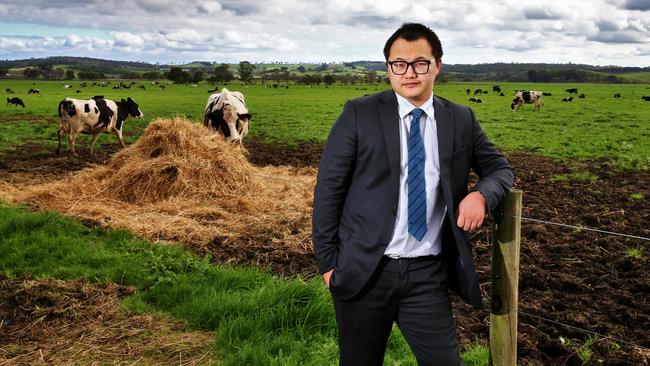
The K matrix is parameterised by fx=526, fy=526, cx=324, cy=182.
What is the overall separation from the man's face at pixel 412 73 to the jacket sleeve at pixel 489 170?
0.37 meters

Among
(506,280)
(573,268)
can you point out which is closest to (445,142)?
(506,280)

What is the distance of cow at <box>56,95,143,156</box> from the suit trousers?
14.9 m

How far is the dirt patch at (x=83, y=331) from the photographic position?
427 centimetres

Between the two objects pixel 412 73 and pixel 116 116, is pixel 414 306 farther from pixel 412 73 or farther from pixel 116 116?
pixel 116 116

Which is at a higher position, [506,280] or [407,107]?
[407,107]

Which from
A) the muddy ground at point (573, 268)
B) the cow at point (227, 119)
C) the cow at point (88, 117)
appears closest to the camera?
the muddy ground at point (573, 268)

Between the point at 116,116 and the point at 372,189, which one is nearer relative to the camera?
the point at 372,189

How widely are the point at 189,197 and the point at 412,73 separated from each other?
300 inches

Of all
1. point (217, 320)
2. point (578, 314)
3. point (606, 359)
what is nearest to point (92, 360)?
point (217, 320)

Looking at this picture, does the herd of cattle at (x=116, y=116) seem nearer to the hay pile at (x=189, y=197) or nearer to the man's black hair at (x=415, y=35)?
the hay pile at (x=189, y=197)

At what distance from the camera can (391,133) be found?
2.63 meters

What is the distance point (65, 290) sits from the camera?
5.46 meters

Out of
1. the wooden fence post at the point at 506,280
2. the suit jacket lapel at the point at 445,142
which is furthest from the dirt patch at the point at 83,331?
the suit jacket lapel at the point at 445,142

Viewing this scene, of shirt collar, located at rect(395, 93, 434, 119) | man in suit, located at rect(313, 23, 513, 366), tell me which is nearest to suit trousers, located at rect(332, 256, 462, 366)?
man in suit, located at rect(313, 23, 513, 366)
